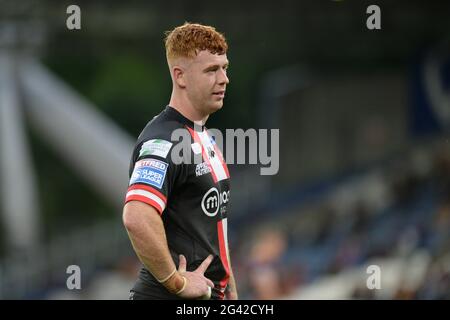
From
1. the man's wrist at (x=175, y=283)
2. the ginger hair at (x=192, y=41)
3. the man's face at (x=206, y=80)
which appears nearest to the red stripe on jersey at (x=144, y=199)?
the man's wrist at (x=175, y=283)

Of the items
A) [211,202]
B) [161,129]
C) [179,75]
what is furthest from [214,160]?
[179,75]

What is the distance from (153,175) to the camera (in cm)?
429

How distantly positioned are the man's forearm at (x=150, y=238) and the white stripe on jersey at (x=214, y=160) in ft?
1.63

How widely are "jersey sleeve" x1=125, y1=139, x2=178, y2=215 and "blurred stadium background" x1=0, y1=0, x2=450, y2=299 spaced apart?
24.6 feet

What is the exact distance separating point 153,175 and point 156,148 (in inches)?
5.7

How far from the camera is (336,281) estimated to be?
1488 cm

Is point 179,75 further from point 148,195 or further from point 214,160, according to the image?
point 148,195

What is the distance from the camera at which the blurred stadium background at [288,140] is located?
15.9 metres

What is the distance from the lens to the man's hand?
4379 millimetres

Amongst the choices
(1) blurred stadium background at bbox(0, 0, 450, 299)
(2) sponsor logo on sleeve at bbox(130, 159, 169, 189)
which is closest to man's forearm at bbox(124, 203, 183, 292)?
(2) sponsor logo on sleeve at bbox(130, 159, 169, 189)

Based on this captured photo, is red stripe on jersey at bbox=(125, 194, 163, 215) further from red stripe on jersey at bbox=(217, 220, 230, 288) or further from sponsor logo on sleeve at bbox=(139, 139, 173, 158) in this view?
red stripe on jersey at bbox=(217, 220, 230, 288)

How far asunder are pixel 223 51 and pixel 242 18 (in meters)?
16.2

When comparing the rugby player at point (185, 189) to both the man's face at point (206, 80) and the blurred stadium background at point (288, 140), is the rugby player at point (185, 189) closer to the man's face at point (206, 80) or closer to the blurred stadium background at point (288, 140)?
the man's face at point (206, 80)
